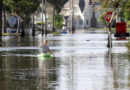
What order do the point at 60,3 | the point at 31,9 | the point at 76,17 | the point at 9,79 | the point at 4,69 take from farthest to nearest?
1. the point at 76,17
2. the point at 60,3
3. the point at 31,9
4. the point at 4,69
5. the point at 9,79

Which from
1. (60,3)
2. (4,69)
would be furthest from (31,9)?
(4,69)

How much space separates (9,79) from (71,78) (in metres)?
1.99

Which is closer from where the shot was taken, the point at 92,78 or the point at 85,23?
the point at 92,78

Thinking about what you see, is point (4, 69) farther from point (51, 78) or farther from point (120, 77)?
point (120, 77)

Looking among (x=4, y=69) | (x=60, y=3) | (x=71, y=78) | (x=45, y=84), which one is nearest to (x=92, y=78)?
(x=71, y=78)

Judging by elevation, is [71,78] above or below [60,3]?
below

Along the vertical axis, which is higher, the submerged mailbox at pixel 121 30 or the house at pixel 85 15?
the house at pixel 85 15

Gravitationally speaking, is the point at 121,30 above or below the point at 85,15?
below

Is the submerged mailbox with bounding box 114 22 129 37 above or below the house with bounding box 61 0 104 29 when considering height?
below

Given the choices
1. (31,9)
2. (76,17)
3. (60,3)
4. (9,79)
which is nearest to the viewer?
(9,79)

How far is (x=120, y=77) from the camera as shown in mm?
13438

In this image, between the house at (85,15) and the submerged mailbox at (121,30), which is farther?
the house at (85,15)

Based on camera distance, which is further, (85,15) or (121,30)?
(85,15)

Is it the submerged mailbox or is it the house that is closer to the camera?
the submerged mailbox
